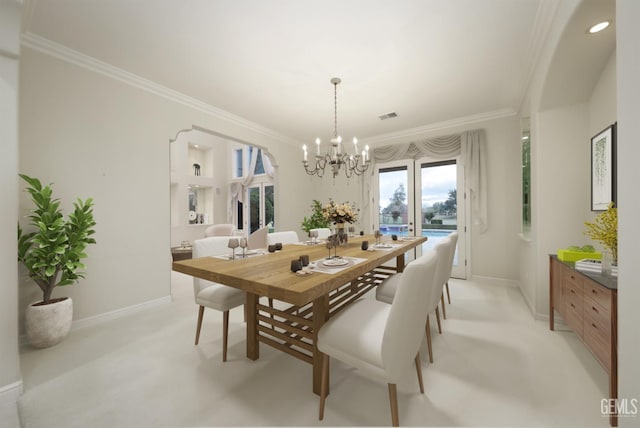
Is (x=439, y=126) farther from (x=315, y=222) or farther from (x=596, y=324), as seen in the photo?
(x=596, y=324)

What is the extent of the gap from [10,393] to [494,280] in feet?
Result: 17.1

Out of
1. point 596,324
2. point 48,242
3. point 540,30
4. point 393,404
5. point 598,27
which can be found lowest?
point 393,404

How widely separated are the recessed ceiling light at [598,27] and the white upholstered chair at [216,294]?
3.14 metres

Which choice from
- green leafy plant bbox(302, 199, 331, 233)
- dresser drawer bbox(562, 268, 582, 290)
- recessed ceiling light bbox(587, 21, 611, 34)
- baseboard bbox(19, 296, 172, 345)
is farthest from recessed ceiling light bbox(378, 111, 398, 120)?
baseboard bbox(19, 296, 172, 345)

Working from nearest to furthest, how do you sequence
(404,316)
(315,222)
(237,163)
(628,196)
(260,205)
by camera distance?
(628,196) → (404,316) → (315,222) → (260,205) → (237,163)

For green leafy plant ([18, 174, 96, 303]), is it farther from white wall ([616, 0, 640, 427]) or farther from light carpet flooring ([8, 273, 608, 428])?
white wall ([616, 0, 640, 427])

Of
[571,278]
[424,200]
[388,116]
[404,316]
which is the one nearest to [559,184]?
[571,278]

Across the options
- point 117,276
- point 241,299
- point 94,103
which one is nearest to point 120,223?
point 117,276

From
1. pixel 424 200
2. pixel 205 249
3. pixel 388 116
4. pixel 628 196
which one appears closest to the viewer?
pixel 628 196

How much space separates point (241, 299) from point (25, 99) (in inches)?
105

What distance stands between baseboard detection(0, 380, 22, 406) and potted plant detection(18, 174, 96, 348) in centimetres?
66

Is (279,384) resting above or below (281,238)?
below

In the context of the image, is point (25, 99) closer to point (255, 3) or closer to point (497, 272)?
point (255, 3)

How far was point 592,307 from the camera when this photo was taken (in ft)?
5.33
